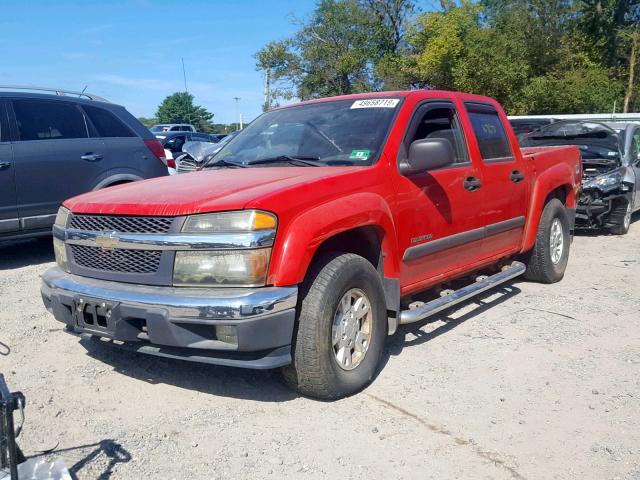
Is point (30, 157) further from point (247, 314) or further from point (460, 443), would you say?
point (460, 443)

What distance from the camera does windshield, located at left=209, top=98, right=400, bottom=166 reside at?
162 inches

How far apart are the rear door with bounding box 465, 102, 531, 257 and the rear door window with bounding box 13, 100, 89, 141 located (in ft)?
14.9

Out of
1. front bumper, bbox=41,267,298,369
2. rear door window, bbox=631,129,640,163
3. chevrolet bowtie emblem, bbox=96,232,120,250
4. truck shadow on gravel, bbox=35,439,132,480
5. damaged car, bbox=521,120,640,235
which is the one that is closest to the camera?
truck shadow on gravel, bbox=35,439,132,480

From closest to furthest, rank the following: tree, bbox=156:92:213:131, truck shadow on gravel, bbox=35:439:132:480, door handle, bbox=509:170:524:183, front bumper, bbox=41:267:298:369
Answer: truck shadow on gravel, bbox=35:439:132:480 → front bumper, bbox=41:267:298:369 → door handle, bbox=509:170:524:183 → tree, bbox=156:92:213:131

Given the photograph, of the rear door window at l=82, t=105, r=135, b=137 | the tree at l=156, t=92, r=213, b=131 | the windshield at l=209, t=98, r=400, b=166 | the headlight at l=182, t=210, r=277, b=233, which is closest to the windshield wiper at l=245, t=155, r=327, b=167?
the windshield at l=209, t=98, r=400, b=166

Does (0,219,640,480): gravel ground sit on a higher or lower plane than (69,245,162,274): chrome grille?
lower

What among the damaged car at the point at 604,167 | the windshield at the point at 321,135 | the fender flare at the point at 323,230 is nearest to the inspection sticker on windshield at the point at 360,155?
the windshield at the point at 321,135

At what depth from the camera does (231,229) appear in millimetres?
3143

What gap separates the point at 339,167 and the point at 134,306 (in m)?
1.55

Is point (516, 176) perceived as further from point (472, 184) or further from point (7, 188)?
point (7, 188)

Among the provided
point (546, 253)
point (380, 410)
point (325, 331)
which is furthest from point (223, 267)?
point (546, 253)

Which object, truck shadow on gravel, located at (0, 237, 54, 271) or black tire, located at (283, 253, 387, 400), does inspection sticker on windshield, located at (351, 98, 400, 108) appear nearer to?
black tire, located at (283, 253, 387, 400)

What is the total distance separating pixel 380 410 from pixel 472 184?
207 centimetres

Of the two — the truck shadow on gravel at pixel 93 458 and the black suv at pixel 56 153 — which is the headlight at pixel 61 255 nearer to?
the truck shadow on gravel at pixel 93 458
